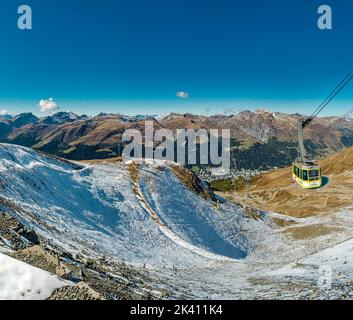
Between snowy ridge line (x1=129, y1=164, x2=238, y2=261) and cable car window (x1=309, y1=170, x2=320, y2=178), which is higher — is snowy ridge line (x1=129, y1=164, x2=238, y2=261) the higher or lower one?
the lower one

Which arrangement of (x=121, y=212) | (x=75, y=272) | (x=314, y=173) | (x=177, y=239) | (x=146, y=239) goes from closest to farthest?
(x=75, y=272), (x=146, y=239), (x=177, y=239), (x=121, y=212), (x=314, y=173)

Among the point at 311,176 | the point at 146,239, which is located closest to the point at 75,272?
the point at 146,239

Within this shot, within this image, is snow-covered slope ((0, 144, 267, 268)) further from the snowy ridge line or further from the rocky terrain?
the rocky terrain

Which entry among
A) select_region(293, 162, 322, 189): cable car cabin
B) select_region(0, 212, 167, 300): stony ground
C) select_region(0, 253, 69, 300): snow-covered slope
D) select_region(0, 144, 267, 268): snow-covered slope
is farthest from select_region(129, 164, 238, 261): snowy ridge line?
select_region(0, 253, 69, 300): snow-covered slope

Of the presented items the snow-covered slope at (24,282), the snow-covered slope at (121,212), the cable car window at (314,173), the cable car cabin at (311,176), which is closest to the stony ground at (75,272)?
the snow-covered slope at (24,282)

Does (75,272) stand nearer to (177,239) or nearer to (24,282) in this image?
(24,282)

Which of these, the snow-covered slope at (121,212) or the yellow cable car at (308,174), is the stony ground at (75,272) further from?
the yellow cable car at (308,174)
